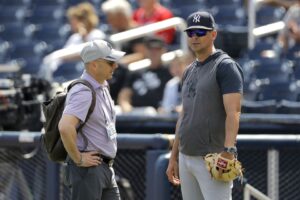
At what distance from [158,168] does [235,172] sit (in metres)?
1.36

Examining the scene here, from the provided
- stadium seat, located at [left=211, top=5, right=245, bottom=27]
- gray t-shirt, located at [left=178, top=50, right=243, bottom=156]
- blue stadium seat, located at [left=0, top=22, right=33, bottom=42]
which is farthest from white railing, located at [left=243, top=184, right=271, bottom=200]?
blue stadium seat, located at [left=0, top=22, right=33, bottom=42]

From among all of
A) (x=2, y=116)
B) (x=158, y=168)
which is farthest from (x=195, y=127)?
(x=2, y=116)

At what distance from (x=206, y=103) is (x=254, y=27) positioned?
5939 mm

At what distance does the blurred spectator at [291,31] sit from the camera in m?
10.0

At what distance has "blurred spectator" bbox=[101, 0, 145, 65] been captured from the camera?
10359 millimetres

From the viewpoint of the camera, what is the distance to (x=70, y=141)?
5.50 metres

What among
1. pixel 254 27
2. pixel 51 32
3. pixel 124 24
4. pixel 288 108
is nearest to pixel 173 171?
pixel 288 108

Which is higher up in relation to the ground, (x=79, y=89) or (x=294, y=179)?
(x=79, y=89)

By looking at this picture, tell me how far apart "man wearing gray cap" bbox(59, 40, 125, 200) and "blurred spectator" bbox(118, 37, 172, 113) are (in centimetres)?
380

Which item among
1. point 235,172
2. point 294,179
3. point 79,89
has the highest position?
point 79,89

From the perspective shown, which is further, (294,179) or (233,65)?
(294,179)

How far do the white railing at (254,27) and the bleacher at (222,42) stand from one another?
96 millimetres

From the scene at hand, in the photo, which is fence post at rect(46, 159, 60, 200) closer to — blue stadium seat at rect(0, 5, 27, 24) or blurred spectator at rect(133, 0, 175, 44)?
blurred spectator at rect(133, 0, 175, 44)

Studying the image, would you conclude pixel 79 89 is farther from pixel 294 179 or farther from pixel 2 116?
pixel 2 116
